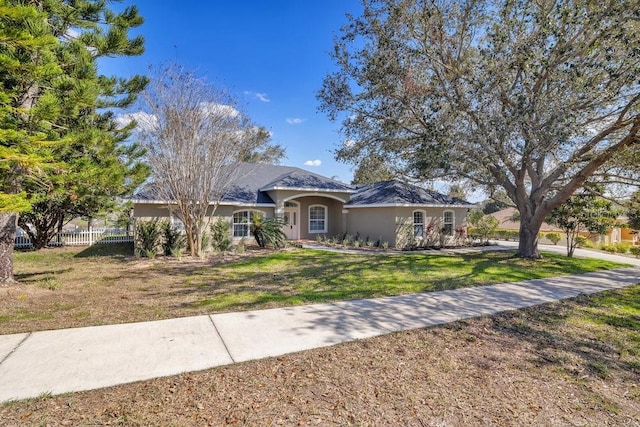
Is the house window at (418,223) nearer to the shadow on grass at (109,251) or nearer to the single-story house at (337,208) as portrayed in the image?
the single-story house at (337,208)

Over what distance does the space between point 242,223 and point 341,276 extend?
32.0ft

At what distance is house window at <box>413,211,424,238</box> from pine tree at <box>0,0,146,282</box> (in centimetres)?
1434

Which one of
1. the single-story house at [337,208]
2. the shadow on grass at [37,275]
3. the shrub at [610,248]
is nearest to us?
the shadow on grass at [37,275]

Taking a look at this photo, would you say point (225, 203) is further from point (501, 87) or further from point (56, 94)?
point (501, 87)

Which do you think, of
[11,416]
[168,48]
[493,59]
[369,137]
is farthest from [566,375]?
[168,48]

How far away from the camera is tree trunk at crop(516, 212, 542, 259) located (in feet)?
46.5

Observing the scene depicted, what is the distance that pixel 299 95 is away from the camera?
1748 centimetres

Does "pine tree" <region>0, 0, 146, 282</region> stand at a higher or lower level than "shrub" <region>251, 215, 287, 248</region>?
higher

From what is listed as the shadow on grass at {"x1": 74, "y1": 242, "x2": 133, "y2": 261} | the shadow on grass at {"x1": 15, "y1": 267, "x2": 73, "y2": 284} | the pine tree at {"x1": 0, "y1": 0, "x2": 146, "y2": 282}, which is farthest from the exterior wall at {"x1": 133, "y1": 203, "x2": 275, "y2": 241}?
the pine tree at {"x1": 0, "y1": 0, "x2": 146, "y2": 282}

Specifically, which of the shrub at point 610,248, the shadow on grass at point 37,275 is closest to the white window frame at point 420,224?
the shrub at point 610,248

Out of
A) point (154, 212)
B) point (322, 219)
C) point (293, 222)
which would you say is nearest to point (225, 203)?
point (154, 212)

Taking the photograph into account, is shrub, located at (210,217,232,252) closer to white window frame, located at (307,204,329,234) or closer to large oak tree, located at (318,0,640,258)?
white window frame, located at (307,204,329,234)

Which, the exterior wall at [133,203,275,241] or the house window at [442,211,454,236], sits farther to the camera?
A: the house window at [442,211,454,236]

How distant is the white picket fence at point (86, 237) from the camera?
56.6ft
